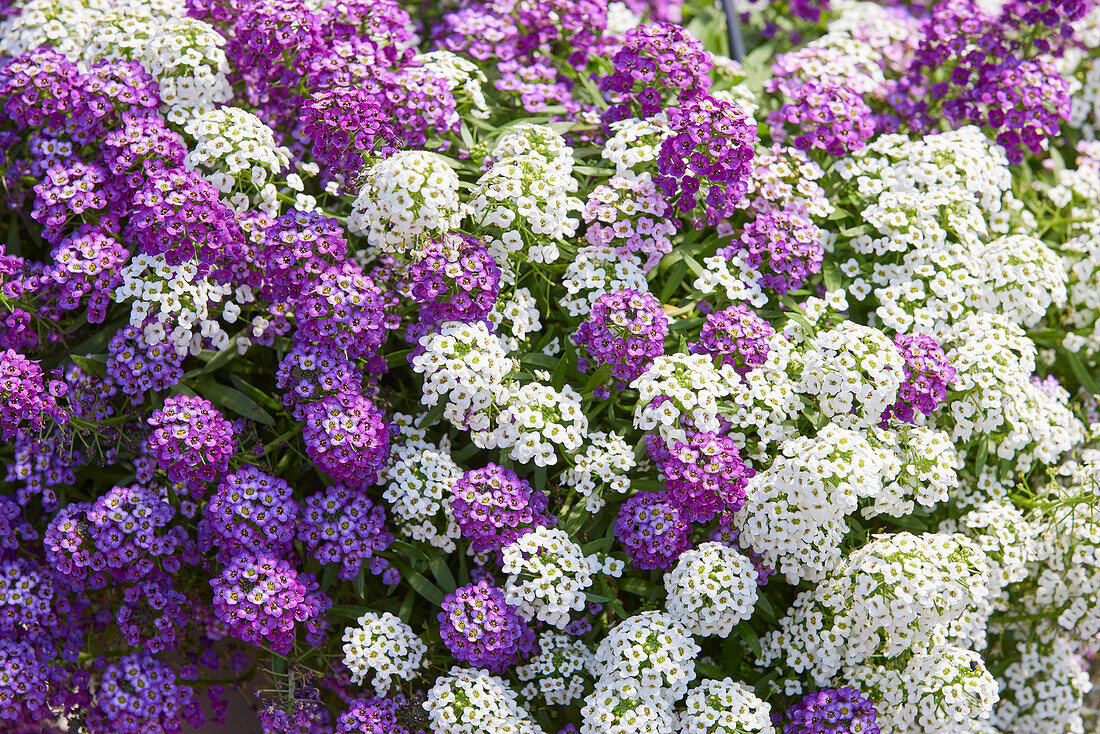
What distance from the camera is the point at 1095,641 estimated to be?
4.10m

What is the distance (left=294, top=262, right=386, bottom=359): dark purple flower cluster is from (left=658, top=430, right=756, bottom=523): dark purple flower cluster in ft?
3.53

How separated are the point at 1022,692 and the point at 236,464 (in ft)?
10.2

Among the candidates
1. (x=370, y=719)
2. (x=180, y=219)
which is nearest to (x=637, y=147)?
(x=180, y=219)

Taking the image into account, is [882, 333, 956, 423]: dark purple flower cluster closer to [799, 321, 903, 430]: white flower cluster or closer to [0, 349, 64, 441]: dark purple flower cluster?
[799, 321, 903, 430]: white flower cluster

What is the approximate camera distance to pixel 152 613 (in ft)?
11.7

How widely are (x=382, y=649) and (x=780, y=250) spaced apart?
1961 mm

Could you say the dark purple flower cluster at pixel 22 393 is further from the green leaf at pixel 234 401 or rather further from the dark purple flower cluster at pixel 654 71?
the dark purple flower cluster at pixel 654 71

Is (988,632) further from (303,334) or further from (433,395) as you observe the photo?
(303,334)

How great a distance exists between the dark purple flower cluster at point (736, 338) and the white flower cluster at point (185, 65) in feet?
6.50

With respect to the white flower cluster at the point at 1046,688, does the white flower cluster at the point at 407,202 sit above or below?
above

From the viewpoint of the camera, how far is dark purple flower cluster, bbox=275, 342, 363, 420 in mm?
3447

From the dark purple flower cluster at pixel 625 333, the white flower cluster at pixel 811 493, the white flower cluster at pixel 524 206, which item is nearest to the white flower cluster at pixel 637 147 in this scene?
the white flower cluster at pixel 524 206

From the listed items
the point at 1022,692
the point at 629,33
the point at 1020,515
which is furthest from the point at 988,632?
the point at 629,33

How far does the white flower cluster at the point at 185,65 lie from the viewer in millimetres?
3754
